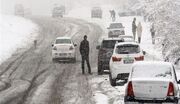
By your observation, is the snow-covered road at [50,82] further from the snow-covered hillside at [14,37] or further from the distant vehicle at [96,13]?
the distant vehicle at [96,13]

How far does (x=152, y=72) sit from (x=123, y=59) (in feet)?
20.8

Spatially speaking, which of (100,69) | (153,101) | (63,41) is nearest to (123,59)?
(100,69)

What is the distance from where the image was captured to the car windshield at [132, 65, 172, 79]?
15422 mm

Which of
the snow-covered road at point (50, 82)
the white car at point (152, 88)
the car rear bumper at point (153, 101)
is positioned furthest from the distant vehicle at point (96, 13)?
the car rear bumper at point (153, 101)

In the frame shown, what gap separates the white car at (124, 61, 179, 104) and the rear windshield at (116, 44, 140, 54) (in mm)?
6645

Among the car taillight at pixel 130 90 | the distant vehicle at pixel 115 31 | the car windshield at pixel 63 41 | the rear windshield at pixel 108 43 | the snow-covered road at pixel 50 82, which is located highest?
the rear windshield at pixel 108 43

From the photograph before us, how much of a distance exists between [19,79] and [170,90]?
11.3 m

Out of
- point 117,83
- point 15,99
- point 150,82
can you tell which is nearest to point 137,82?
point 150,82

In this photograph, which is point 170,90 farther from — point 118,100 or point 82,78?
point 82,78

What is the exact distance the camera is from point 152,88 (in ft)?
49.2

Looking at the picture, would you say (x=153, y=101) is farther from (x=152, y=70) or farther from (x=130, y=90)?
(x=152, y=70)

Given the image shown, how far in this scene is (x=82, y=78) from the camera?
2502 centimetres

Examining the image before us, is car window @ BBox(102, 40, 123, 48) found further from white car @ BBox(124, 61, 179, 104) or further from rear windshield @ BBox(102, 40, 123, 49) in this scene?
white car @ BBox(124, 61, 179, 104)

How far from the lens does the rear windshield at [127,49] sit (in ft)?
72.8
